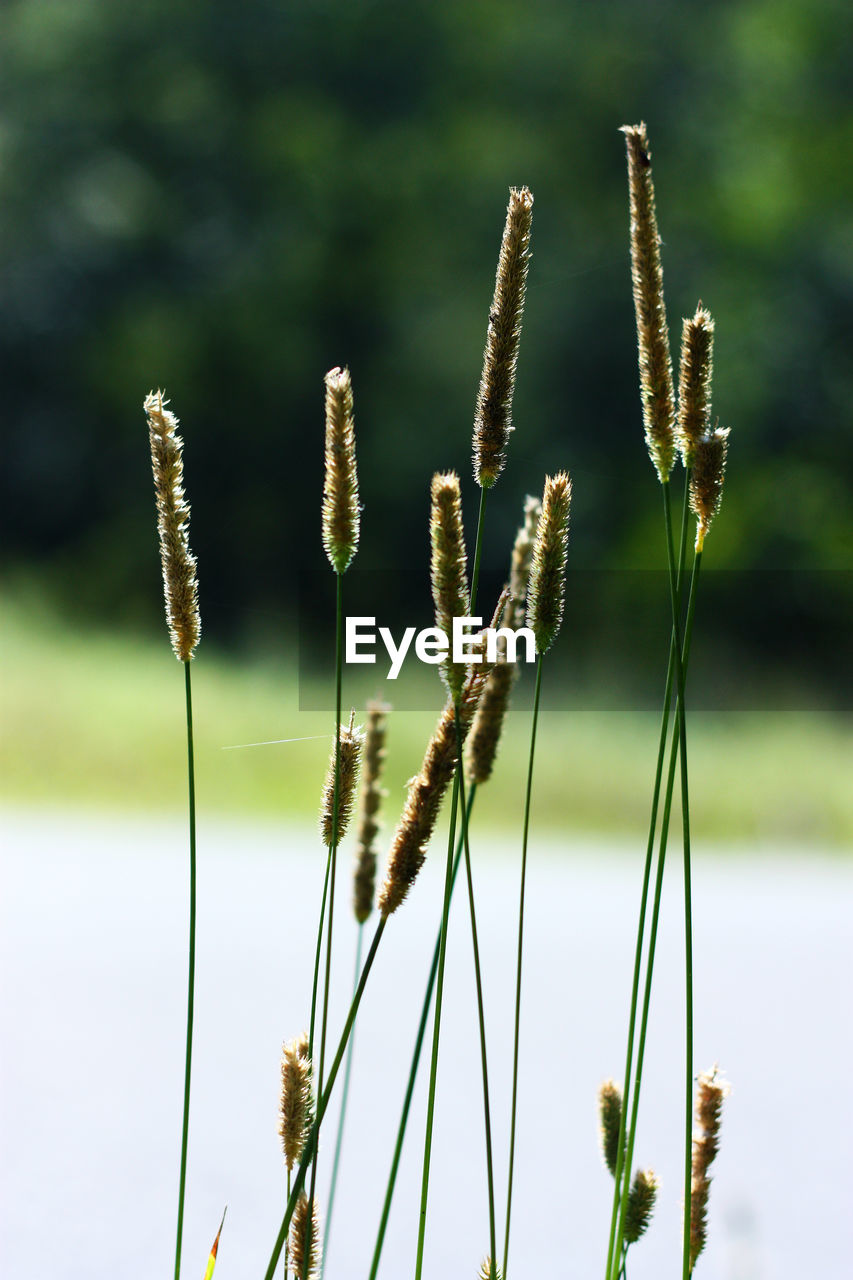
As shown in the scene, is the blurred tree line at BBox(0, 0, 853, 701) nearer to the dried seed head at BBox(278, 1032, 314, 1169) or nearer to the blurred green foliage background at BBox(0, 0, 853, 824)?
the blurred green foliage background at BBox(0, 0, 853, 824)

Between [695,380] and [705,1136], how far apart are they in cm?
24

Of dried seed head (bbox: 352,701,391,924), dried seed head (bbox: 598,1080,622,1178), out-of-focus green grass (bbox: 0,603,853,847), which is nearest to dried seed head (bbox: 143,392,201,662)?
dried seed head (bbox: 352,701,391,924)

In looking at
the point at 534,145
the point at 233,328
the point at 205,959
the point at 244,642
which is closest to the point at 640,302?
the point at 205,959

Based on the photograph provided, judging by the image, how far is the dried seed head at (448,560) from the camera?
0.31 meters

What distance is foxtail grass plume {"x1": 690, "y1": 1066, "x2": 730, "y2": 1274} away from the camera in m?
0.38

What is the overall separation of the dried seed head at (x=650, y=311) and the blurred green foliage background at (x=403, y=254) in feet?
8.21

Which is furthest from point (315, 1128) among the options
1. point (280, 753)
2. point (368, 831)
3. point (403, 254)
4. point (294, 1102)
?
point (403, 254)

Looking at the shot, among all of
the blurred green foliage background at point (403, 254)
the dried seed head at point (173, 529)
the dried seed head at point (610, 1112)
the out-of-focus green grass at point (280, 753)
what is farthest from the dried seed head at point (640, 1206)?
the blurred green foliage background at point (403, 254)

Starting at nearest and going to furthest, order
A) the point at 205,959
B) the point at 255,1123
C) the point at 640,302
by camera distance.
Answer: the point at 640,302, the point at 255,1123, the point at 205,959

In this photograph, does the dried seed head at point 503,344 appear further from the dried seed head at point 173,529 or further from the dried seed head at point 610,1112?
the dried seed head at point 610,1112

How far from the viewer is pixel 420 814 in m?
0.32

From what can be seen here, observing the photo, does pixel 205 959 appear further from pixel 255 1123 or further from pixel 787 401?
pixel 787 401

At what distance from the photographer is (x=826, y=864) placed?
2182mm

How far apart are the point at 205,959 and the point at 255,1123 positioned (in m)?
0.37
